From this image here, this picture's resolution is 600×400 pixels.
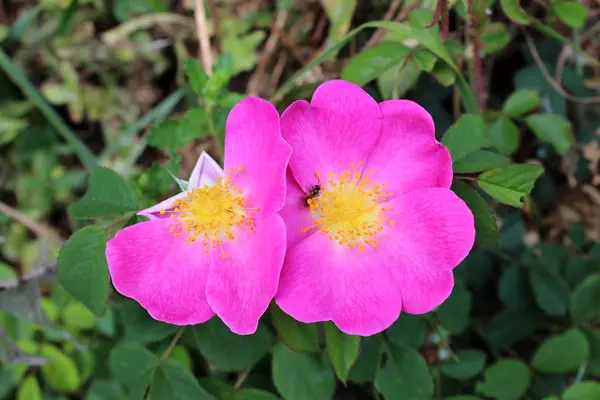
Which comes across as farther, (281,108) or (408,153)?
(281,108)

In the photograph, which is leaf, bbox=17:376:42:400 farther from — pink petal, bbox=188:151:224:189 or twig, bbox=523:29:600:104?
→ twig, bbox=523:29:600:104

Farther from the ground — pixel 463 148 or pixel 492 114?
pixel 463 148

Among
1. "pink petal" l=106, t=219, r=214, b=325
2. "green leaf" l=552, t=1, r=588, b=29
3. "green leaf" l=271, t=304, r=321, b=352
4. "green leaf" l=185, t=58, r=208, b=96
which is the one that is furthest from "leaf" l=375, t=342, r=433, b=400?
"green leaf" l=552, t=1, r=588, b=29

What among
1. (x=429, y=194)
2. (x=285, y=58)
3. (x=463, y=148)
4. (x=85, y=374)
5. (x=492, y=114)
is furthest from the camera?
(x=285, y=58)

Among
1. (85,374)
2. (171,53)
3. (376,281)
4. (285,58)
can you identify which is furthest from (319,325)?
(171,53)

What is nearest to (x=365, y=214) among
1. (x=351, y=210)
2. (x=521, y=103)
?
(x=351, y=210)

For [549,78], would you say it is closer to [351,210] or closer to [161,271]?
[351,210]

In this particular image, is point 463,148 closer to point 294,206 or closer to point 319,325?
point 294,206
